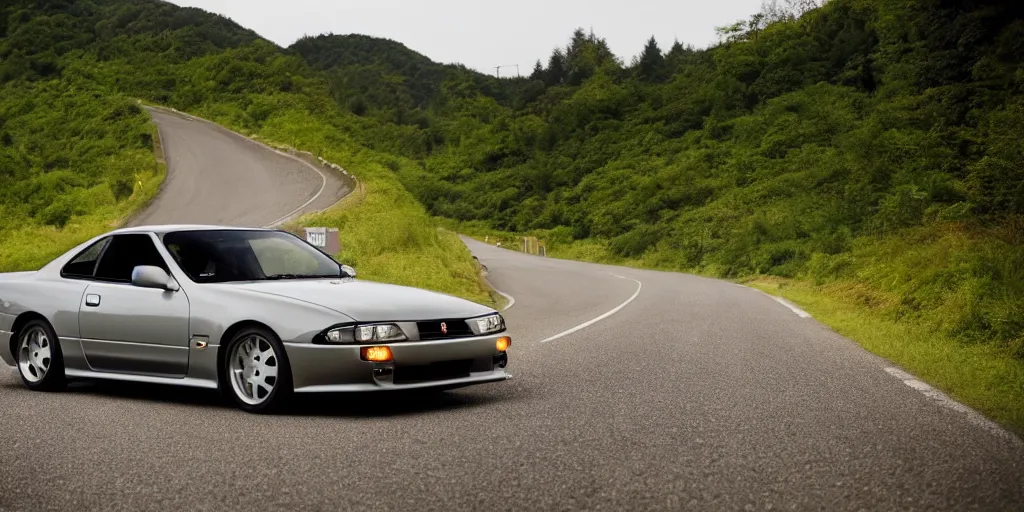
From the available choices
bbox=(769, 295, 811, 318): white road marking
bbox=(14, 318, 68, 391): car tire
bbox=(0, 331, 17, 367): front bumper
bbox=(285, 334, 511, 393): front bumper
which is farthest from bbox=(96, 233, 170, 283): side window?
bbox=(769, 295, 811, 318): white road marking

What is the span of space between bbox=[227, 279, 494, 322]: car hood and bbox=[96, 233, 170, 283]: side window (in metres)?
1.14

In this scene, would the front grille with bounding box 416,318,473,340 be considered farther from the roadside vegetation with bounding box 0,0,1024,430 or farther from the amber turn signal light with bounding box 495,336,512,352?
the roadside vegetation with bounding box 0,0,1024,430

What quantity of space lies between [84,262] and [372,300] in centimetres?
299

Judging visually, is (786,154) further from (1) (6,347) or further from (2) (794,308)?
(1) (6,347)

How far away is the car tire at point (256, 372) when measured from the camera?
288 inches

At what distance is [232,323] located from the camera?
7562 millimetres

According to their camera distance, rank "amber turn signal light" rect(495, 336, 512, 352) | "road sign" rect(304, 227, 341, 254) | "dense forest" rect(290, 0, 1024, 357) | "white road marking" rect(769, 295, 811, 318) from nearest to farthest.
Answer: "amber turn signal light" rect(495, 336, 512, 352)
"white road marking" rect(769, 295, 811, 318)
"road sign" rect(304, 227, 341, 254)
"dense forest" rect(290, 0, 1024, 357)

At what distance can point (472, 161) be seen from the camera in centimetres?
9325

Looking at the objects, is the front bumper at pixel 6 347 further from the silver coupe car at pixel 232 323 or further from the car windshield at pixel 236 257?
the car windshield at pixel 236 257

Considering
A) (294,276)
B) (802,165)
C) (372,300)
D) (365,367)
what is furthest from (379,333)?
(802,165)

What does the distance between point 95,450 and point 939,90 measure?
47237mm

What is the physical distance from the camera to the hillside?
2653 cm

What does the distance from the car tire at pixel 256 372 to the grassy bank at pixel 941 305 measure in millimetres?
4867

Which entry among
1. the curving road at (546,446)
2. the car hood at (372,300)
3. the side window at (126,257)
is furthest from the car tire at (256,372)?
the side window at (126,257)
